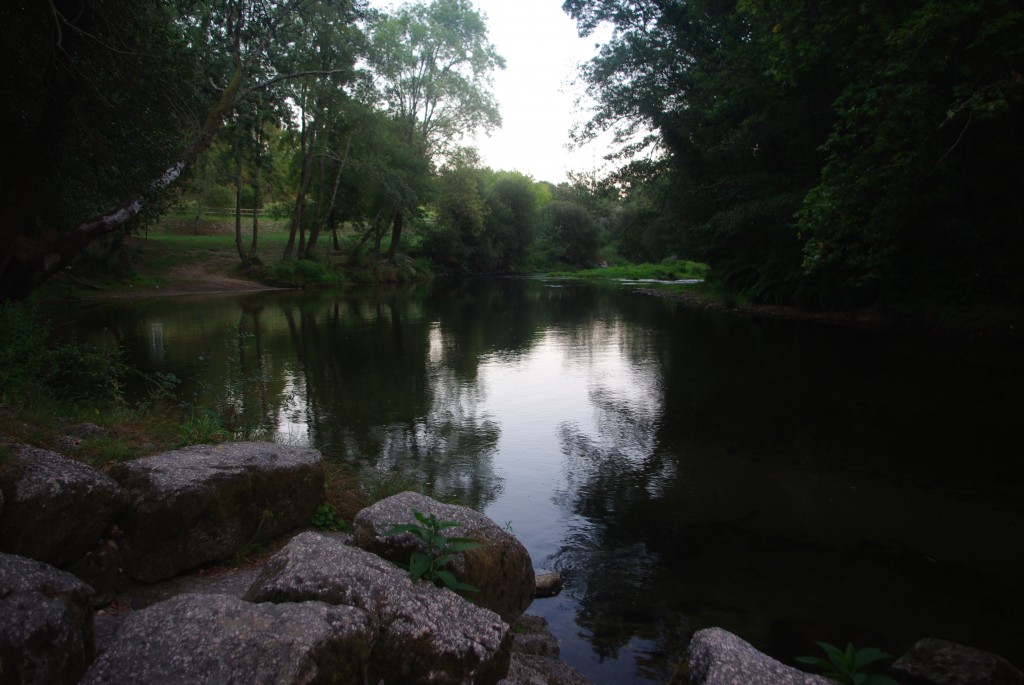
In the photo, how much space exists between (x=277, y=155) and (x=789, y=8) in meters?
37.3

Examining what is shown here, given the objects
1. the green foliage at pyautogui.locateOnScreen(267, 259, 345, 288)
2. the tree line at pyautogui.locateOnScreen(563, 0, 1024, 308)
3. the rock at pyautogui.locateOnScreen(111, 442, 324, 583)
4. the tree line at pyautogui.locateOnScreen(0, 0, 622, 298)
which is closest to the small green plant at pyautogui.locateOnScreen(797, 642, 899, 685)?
the rock at pyautogui.locateOnScreen(111, 442, 324, 583)

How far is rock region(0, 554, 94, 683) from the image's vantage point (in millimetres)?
2656

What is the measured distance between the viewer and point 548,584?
5.85 m

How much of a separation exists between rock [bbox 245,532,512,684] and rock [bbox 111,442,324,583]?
4.10ft

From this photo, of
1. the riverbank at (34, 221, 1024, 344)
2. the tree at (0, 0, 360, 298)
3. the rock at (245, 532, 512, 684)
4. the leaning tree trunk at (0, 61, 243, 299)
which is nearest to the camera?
the rock at (245, 532, 512, 684)

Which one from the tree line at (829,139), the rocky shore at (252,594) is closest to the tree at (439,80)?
the tree line at (829,139)

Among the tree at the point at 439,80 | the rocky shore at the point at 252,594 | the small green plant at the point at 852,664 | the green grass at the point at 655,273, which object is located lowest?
the green grass at the point at 655,273

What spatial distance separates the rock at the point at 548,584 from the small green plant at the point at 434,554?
1.64 meters

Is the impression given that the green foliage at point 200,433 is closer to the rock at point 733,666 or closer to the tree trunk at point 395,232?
the rock at point 733,666

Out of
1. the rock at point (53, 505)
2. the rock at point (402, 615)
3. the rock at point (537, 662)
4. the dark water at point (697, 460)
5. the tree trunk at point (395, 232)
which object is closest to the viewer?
the rock at point (402, 615)

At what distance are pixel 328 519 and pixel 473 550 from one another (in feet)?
5.35

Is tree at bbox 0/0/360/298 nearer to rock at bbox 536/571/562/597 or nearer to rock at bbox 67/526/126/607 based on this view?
rock at bbox 67/526/126/607

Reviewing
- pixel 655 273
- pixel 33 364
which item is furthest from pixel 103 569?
pixel 655 273

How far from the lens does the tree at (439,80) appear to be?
152 ft
